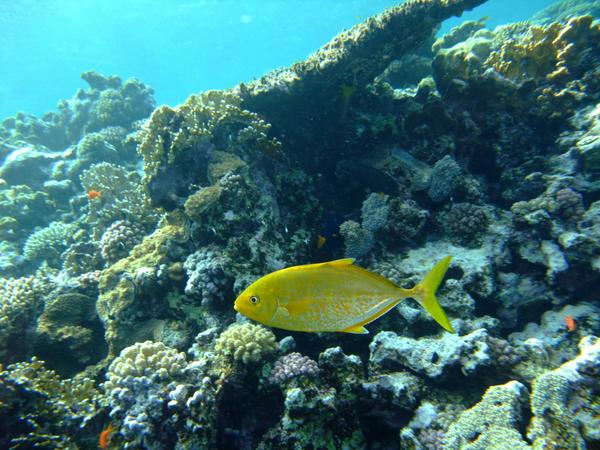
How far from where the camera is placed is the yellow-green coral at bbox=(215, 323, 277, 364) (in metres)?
3.40

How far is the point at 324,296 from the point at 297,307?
0.20 metres

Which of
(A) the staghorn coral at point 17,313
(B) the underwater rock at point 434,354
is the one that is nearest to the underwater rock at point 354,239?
(B) the underwater rock at point 434,354

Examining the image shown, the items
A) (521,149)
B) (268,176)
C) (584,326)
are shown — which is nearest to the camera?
(584,326)

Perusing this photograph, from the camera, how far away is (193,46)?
11556cm

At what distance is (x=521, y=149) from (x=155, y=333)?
24.3 ft

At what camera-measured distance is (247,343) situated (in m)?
3.44

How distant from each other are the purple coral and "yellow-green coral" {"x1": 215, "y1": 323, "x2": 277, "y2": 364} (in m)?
0.24

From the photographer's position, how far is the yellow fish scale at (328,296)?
2068 mm

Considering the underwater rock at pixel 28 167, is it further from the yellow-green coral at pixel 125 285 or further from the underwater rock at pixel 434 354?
the underwater rock at pixel 434 354

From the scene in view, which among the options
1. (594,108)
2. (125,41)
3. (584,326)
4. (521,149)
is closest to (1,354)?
(584,326)

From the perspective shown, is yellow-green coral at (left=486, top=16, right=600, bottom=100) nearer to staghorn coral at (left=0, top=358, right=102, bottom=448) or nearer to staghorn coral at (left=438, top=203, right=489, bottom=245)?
staghorn coral at (left=438, top=203, right=489, bottom=245)

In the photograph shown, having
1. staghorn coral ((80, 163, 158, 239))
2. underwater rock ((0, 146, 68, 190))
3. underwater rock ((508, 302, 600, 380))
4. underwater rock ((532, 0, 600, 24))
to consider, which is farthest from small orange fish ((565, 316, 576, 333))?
underwater rock ((532, 0, 600, 24))

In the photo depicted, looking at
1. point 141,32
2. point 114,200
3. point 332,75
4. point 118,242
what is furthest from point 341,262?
point 141,32

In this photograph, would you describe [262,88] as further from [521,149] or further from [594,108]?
[594,108]
